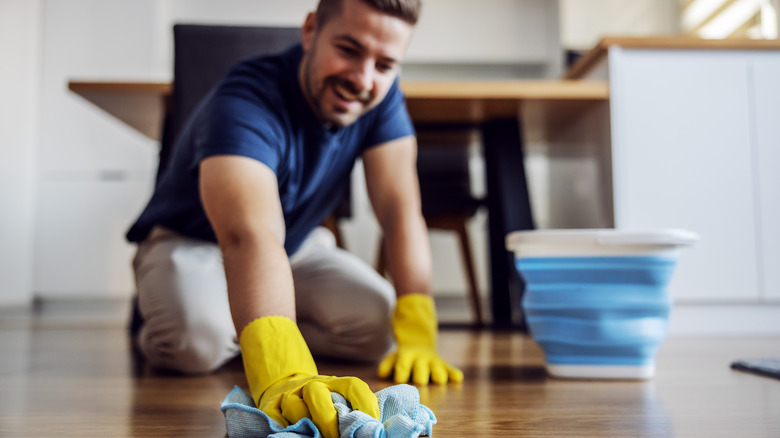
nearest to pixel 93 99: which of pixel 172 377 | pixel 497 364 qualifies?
pixel 172 377

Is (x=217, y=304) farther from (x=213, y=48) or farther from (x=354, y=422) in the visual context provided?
(x=213, y=48)

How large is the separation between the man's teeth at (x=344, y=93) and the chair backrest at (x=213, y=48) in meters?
0.74

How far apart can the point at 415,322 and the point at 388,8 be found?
47 centimetres

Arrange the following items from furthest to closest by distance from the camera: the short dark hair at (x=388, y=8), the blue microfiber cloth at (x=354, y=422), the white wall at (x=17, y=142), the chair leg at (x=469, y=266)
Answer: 1. the white wall at (x=17, y=142)
2. the chair leg at (x=469, y=266)
3. the short dark hair at (x=388, y=8)
4. the blue microfiber cloth at (x=354, y=422)

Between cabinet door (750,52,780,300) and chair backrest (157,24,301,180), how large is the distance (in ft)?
4.03

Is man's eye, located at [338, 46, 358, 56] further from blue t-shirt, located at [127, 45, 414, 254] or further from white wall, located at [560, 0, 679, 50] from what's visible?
white wall, located at [560, 0, 679, 50]

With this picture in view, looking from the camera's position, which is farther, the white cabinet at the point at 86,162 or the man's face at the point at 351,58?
the white cabinet at the point at 86,162

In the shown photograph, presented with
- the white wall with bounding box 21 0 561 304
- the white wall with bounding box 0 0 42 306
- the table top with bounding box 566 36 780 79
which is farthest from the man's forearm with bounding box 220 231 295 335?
the white wall with bounding box 0 0 42 306

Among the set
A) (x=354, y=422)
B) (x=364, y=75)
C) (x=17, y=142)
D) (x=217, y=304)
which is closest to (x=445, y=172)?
(x=217, y=304)

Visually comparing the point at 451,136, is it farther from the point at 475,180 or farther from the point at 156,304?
the point at 156,304

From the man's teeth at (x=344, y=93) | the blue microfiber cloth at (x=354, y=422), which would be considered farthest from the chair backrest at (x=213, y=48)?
the blue microfiber cloth at (x=354, y=422)

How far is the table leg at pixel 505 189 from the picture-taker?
1.89 metres

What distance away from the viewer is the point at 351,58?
35.5 inches

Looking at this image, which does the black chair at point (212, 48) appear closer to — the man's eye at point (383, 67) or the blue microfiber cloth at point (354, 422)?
the man's eye at point (383, 67)
